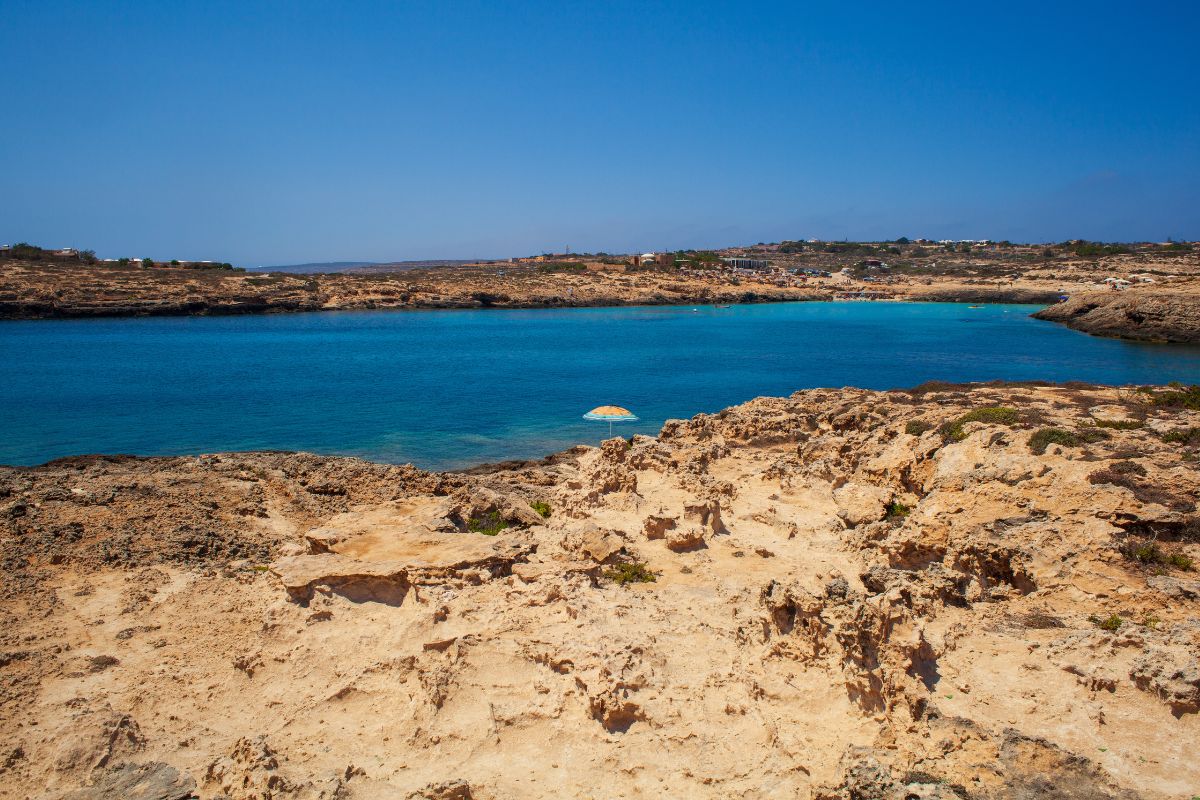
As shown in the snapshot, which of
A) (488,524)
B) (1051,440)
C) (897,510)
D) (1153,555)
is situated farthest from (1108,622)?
(488,524)

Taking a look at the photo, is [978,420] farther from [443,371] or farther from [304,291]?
[304,291]

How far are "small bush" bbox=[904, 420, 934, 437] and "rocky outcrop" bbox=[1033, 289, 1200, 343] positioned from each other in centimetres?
5694

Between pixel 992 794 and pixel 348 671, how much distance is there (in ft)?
20.4

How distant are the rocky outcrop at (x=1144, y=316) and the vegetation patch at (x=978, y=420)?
186 feet

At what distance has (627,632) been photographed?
815cm

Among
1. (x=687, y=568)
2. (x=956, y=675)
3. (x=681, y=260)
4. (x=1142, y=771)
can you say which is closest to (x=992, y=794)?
(x=1142, y=771)

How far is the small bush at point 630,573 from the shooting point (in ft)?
32.4

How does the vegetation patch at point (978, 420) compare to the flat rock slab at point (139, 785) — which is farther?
the vegetation patch at point (978, 420)

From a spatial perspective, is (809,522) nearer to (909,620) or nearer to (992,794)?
(909,620)

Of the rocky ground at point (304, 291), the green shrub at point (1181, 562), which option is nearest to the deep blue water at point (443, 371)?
the rocky ground at point (304, 291)

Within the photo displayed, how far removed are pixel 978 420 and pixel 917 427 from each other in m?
1.32

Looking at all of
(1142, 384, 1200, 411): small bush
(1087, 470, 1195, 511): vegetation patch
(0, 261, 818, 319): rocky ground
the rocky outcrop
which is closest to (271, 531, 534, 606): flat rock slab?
(1087, 470, 1195, 511): vegetation patch

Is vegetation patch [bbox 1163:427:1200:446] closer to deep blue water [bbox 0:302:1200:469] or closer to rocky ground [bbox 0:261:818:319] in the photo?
deep blue water [bbox 0:302:1200:469]

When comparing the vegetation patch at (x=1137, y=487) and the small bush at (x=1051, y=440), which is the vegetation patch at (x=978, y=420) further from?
the vegetation patch at (x=1137, y=487)
